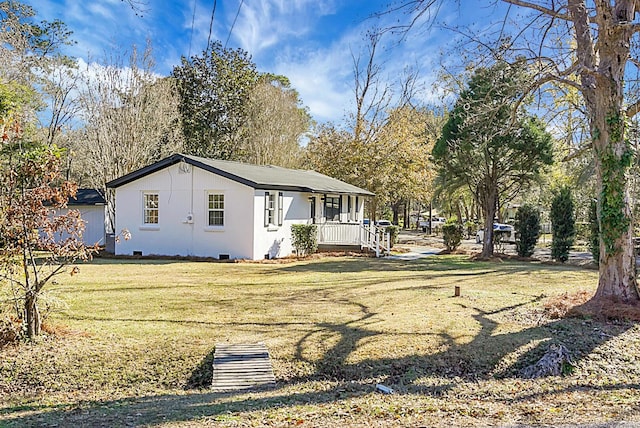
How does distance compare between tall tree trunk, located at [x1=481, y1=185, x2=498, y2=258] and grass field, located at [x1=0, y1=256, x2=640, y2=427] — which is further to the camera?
tall tree trunk, located at [x1=481, y1=185, x2=498, y2=258]

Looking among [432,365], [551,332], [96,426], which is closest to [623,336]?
[551,332]

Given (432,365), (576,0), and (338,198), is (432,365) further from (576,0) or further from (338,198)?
(338,198)

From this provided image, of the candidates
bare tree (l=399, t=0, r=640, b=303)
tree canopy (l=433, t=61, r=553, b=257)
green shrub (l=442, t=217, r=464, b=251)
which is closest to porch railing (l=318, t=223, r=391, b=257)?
green shrub (l=442, t=217, r=464, b=251)

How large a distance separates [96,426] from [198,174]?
13820mm

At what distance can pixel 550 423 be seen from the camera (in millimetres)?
3982

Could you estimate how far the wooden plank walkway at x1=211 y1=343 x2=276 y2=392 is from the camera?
207 inches

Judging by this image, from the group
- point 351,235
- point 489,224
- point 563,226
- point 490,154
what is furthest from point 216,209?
point 563,226

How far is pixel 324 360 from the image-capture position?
5938 mm

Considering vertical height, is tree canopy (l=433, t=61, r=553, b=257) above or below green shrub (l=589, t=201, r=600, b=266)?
above

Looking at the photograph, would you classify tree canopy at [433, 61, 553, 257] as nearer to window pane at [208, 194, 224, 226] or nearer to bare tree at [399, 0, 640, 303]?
bare tree at [399, 0, 640, 303]

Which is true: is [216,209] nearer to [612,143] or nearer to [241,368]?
[241,368]

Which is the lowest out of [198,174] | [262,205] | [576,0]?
[262,205]

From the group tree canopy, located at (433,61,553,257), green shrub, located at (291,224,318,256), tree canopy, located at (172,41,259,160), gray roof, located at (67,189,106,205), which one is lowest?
green shrub, located at (291,224,318,256)

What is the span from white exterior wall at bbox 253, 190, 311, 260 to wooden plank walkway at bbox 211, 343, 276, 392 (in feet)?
34.5
